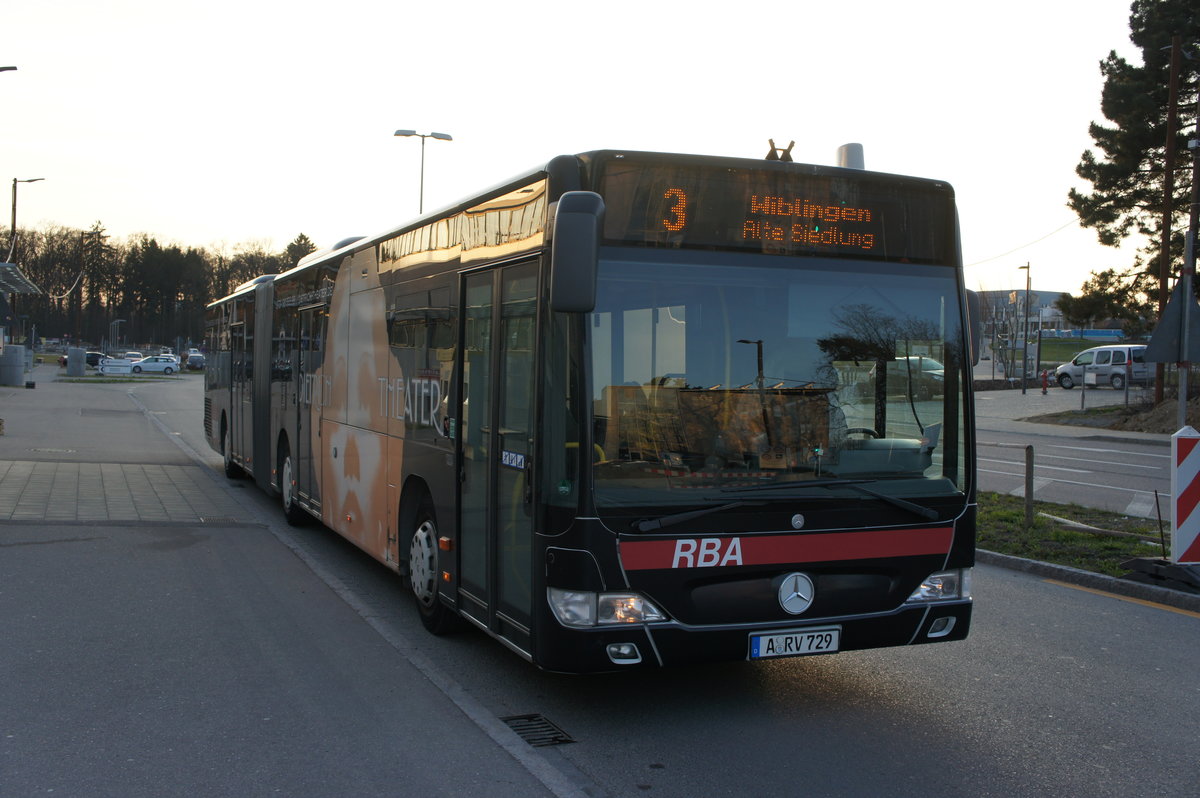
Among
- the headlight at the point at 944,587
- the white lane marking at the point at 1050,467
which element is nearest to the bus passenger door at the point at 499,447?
the headlight at the point at 944,587

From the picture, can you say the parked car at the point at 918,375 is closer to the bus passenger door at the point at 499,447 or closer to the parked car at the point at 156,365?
the bus passenger door at the point at 499,447

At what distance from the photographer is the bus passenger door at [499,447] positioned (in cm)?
532

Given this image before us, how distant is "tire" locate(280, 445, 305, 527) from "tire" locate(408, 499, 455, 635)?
473cm

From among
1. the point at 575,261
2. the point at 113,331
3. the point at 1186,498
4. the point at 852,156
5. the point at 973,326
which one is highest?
the point at 113,331

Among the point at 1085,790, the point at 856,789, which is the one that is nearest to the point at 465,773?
the point at 856,789

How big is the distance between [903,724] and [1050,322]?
148 meters

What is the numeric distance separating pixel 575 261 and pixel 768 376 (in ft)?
3.96

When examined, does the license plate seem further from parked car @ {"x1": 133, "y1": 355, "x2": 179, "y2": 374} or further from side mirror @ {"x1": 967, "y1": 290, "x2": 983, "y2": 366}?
parked car @ {"x1": 133, "y1": 355, "x2": 179, "y2": 374}

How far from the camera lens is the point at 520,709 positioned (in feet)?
18.3

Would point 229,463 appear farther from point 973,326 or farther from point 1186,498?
point 973,326

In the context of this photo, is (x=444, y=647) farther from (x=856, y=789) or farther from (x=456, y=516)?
(x=856, y=789)

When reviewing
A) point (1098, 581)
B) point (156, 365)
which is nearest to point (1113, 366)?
point (1098, 581)

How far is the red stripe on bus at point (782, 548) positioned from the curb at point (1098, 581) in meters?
3.73

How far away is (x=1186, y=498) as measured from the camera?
823 centimetres
